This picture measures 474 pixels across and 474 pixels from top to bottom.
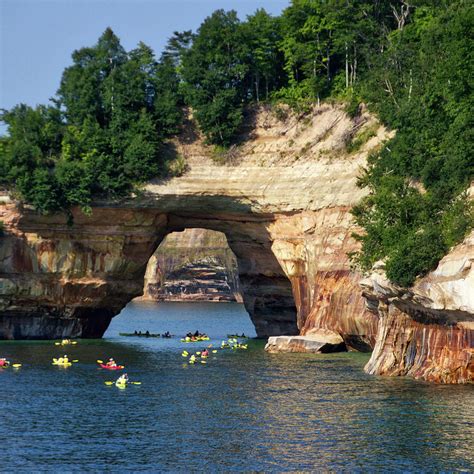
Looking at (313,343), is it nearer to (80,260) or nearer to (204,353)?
(204,353)

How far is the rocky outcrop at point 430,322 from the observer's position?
5847 cm

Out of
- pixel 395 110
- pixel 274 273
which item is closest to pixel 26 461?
pixel 395 110

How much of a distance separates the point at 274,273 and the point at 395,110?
27818mm

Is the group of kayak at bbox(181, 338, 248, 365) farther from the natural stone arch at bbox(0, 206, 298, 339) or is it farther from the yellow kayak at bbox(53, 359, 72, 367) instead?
the natural stone arch at bbox(0, 206, 298, 339)

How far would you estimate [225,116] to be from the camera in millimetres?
97562

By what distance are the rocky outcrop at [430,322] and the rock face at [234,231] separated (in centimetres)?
1179

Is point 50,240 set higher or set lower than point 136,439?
higher

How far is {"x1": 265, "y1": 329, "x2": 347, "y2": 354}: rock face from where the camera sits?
83625mm

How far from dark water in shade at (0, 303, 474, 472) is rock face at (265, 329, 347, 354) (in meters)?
4.61

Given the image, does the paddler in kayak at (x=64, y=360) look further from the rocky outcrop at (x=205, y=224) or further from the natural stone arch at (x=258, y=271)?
the natural stone arch at (x=258, y=271)

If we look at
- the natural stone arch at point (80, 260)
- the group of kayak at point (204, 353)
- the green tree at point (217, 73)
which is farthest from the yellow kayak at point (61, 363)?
the green tree at point (217, 73)

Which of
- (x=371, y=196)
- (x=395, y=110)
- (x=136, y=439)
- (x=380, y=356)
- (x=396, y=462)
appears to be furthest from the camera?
(x=395, y=110)

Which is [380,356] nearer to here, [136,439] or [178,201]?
[136,439]

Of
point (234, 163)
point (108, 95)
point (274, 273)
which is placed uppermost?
point (108, 95)
